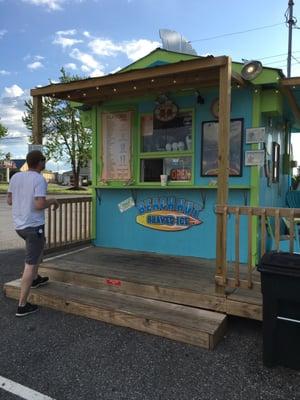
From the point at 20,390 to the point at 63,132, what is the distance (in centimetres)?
3288

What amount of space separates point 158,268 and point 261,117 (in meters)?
2.49

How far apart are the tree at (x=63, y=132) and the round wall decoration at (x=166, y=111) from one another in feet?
→ 90.2

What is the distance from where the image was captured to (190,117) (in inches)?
225

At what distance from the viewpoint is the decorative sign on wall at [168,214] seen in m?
5.72

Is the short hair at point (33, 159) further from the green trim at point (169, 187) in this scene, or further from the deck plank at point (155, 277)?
the green trim at point (169, 187)

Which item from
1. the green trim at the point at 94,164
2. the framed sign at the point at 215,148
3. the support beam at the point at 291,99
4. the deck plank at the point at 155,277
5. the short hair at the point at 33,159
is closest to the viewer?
the deck plank at the point at 155,277

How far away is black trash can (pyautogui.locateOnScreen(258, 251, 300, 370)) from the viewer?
9.84ft

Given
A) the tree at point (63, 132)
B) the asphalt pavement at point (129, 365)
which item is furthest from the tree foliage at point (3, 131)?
the asphalt pavement at point (129, 365)

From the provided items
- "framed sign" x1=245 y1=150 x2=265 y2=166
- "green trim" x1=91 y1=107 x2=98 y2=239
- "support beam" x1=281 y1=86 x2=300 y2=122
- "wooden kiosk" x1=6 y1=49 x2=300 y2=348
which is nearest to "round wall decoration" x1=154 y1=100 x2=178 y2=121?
"wooden kiosk" x1=6 y1=49 x2=300 y2=348

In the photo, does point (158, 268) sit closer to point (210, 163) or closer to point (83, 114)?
point (210, 163)

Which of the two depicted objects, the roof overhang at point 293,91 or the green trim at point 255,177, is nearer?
the roof overhang at point 293,91

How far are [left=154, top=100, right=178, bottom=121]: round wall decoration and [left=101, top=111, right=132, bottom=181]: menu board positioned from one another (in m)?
0.51

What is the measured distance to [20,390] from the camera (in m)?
2.91

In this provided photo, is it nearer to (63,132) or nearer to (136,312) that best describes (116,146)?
(136,312)
